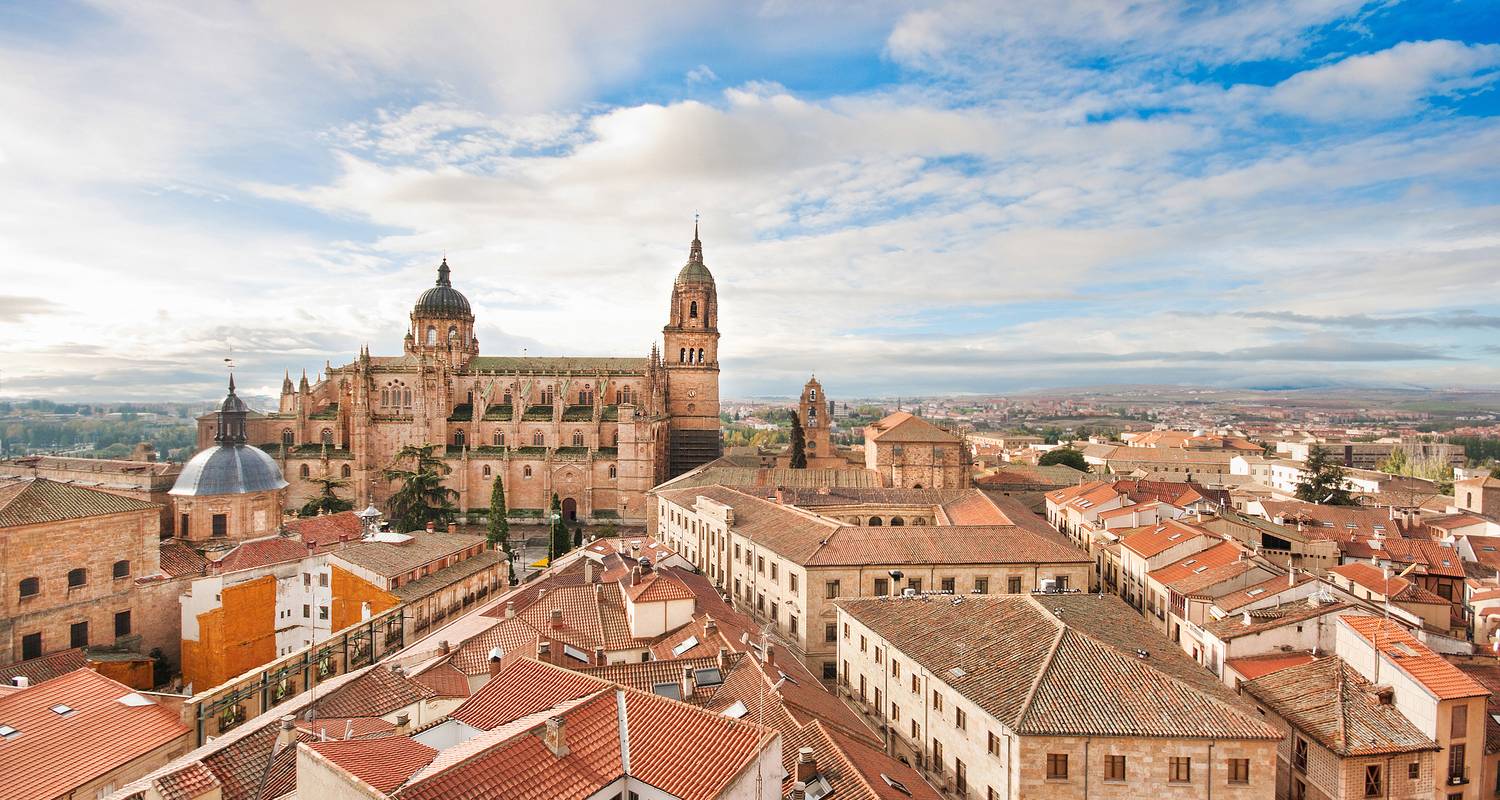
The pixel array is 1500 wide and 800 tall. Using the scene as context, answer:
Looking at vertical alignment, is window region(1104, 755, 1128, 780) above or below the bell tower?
below

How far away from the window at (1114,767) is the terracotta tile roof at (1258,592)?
37.0 ft

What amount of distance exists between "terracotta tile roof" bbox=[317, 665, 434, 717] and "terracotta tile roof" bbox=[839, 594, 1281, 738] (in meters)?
12.8

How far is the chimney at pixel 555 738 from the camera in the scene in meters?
11.8

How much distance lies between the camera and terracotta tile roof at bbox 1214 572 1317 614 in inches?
1020

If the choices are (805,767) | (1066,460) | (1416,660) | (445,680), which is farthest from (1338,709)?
(1066,460)

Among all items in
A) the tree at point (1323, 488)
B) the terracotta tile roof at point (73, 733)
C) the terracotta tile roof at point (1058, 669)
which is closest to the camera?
the terracotta tile roof at point (73, 733)

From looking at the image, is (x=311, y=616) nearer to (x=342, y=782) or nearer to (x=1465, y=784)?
(x=342, y=782)

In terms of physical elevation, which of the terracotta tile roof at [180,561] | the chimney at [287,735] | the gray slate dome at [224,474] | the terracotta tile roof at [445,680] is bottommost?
the terracotta tile roof at [445,680]

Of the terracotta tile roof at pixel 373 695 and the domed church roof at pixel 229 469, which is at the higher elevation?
the domed church roof at pixel 229 469

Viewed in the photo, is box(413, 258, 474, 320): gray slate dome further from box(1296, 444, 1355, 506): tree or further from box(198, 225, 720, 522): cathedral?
box(1296, 444, 1355, 506): tree

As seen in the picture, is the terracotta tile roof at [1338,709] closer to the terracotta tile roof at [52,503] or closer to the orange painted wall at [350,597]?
the orange painted wall at [350,597]

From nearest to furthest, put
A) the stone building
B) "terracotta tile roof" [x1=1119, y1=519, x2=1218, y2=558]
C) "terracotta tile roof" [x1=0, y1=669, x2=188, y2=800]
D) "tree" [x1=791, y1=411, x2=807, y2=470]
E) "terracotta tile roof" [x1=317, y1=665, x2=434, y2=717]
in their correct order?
"terracotta tile roof" [x1=0, y1=669, x2=188, y2=800]
"terracotta tile roof" [x1=317, y1=665, x2=434, y2=717]
the stone building
"terracotta tile roof" [x1=1119, y1=519, x2=1218, y2=558]
"tree" [x1=791, y1=411, x2=807, y2=470]

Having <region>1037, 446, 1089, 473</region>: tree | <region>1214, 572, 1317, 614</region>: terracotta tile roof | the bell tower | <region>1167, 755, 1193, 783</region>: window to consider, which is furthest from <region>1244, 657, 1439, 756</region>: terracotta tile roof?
<region>1037, 446, 1089, 473</region>: tree

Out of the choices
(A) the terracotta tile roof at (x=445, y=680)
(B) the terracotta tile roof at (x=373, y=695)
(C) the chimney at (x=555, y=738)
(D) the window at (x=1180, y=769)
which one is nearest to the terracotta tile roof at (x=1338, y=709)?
(D) the window at (x=1180, y=769)
